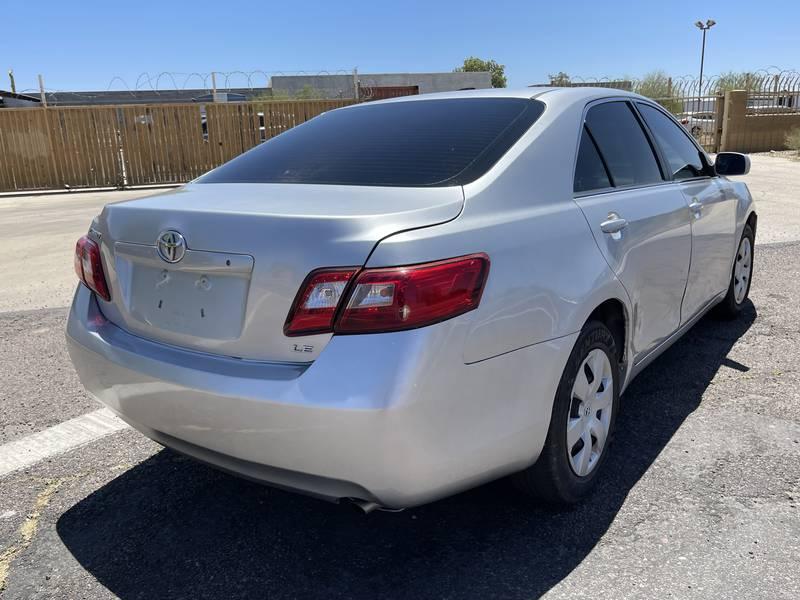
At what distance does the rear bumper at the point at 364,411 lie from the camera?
1.94 metres

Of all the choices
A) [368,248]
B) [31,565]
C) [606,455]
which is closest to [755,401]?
[606,455]

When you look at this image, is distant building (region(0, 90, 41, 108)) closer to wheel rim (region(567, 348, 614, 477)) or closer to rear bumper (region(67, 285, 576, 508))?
rear bumper (region(67, 285, 576, 508))

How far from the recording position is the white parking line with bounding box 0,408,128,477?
326 cm

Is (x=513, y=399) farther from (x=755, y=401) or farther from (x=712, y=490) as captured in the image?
(x=755, y=401)

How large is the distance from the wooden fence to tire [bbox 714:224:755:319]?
44.4 ft

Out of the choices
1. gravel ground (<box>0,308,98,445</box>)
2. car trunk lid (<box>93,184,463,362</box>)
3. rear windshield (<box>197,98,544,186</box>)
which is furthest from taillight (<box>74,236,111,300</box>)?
gravel ground (<box>0,308,98,445</box>)

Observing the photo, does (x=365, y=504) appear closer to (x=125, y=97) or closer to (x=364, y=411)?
(x=364, y=411)

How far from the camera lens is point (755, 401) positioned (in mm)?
3686

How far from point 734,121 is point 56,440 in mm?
22383

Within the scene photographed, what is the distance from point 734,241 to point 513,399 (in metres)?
3.06

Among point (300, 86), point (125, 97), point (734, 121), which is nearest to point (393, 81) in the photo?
point (300, 86)

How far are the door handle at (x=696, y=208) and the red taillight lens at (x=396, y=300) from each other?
2175 millimetres

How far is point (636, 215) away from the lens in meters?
3.01

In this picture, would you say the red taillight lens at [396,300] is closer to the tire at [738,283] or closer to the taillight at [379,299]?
the taillight at [379,299]
